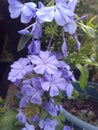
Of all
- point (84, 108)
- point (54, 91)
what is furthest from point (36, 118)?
point (84, 108)

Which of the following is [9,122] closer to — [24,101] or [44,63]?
[24,101]

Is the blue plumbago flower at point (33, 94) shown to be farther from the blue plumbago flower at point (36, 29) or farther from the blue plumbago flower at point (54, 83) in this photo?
the blue plumbago flower at point (36, 29)

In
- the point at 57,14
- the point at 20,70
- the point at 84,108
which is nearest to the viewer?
the point at 57,14

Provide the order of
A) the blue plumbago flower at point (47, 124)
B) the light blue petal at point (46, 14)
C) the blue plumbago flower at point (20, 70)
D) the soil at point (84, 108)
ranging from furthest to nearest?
the soil at point (84, 108)
the blue plumbago flower at point (47, 124)
the blue plumbago flower at point (20, 70)
the light blue petal at point (46, 14)

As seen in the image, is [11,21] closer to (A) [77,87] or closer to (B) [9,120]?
(A) [77,87]

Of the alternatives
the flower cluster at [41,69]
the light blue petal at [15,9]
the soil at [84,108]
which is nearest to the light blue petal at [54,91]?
the flower cluster at [41,69]

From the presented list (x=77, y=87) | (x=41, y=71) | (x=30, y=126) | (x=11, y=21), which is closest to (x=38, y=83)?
(x=41, y=71)
